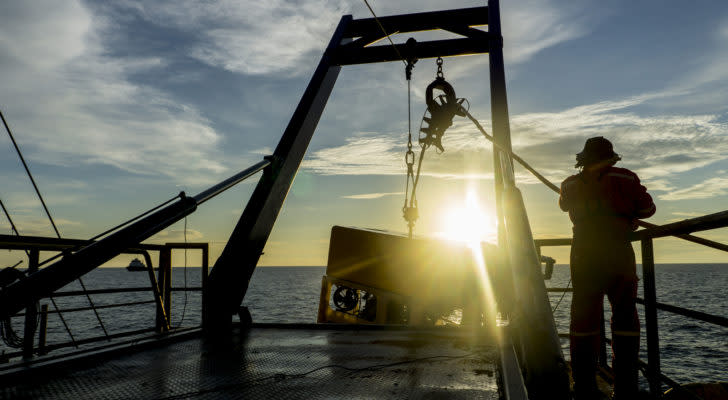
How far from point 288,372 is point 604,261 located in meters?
2.69

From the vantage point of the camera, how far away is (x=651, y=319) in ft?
11.2

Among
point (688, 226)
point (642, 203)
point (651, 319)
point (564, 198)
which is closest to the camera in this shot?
point (688, 226)

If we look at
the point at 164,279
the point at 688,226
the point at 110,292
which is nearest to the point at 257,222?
the point at 164,279

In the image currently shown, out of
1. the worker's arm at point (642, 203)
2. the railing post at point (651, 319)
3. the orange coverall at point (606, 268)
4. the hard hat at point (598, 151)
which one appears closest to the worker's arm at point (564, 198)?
the orange coverall at point (606, 268)

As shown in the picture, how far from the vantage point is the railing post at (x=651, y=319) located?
339 cm

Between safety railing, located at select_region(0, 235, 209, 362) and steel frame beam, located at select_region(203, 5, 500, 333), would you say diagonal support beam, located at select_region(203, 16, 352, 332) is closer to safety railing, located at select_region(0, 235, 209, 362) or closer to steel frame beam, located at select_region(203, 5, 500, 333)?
steel frame beam, located at select_region(203, 5, 500, 333)

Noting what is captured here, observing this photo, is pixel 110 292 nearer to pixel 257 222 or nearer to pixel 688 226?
pixel 257 222

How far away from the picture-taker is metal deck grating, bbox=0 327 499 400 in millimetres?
3156

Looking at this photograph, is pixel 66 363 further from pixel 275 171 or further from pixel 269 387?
pixel 275 171

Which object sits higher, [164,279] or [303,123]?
[303,123]

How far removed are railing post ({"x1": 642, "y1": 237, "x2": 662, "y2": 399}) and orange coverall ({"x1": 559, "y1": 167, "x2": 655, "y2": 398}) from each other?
0.09 m

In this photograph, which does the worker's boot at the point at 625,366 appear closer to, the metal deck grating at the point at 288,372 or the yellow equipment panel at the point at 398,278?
the metal deck grating at the point at 288,372

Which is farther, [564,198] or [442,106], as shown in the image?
[442,106]

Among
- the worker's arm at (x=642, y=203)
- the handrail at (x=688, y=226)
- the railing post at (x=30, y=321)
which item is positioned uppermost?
the worker's arm at (x=642, y=203)
